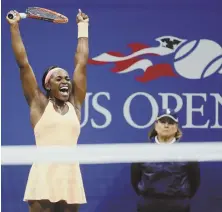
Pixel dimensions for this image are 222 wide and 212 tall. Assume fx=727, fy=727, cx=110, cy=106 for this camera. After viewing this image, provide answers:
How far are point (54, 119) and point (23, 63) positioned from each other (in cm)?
23

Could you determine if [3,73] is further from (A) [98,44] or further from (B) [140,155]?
(B) [140,155]

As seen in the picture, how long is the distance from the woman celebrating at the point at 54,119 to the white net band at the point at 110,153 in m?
0.03

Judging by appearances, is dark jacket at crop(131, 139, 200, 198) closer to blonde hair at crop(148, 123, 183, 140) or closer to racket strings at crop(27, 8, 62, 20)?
blonde hair at crop(148, 123, 183, 140)

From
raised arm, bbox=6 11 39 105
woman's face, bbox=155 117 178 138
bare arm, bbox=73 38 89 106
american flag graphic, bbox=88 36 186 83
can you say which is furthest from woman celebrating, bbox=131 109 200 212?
raised arm, bbox=6 11 39 105

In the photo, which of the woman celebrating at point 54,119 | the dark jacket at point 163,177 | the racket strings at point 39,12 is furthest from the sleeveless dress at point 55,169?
the racket strings at point 39,12

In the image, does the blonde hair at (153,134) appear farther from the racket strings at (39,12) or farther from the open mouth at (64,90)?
the racket strings at (39,12)

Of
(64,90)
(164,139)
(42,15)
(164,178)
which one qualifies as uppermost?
(42,15)

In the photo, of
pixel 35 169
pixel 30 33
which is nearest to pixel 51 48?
pixel 30 33

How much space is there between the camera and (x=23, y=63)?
8.46 ft

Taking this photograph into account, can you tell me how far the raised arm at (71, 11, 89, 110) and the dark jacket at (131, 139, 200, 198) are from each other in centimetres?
32

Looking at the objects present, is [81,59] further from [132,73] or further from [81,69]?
[132,73]

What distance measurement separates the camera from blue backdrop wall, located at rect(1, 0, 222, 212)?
103 inches

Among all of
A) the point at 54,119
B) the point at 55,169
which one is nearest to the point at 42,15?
the point at 54,119

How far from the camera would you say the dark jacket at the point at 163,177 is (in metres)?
2.60
